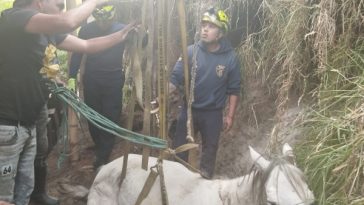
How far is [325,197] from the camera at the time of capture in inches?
122

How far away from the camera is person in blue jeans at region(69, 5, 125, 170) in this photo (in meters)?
6.07

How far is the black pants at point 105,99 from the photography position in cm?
617

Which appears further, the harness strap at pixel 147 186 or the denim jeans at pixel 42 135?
the denim jeans at pixel 42 135

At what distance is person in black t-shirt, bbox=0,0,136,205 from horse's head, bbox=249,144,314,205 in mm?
1583

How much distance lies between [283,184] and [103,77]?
12.7 ft

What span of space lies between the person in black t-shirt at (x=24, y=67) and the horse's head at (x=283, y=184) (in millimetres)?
1583

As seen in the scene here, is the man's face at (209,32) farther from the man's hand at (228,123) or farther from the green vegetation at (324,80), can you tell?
the man's hand at (228,123)

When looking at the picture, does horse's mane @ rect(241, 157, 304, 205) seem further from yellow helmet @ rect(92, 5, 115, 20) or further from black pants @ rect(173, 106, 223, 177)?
yellow helmet @ rect(92, 5, 115, 20)

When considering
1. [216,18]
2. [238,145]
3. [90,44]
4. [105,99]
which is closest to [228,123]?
[238,145]

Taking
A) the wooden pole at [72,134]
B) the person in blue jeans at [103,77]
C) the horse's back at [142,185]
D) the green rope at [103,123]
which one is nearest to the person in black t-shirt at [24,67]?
the green rope at [103,123]

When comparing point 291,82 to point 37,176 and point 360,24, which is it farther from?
point 37,176

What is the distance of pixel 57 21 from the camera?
10.9 feet

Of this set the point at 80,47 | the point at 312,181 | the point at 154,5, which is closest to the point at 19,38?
the point at 80,47

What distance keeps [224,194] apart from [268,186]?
0.48 metres
